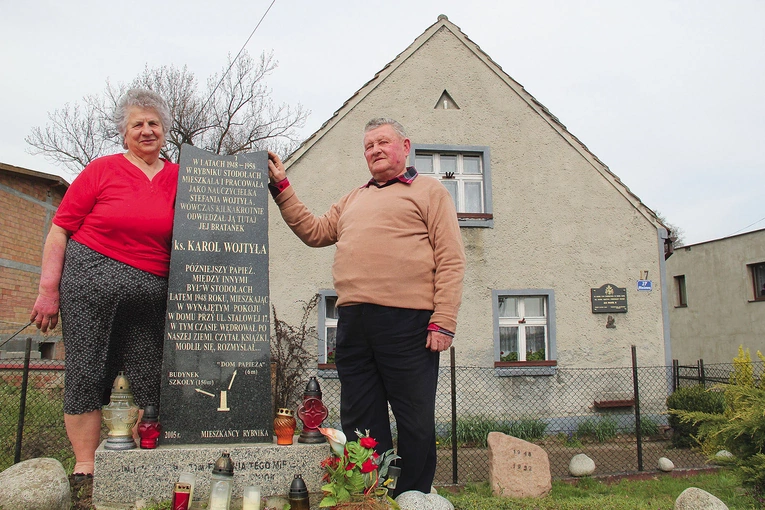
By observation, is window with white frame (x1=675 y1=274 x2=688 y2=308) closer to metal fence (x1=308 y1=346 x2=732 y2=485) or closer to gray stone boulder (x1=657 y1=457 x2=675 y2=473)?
metal fence (x1=308 y1=346 x2=732 y2=485)

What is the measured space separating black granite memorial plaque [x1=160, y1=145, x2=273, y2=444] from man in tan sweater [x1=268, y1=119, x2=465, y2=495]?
0.45 metres

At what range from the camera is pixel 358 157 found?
9.75m

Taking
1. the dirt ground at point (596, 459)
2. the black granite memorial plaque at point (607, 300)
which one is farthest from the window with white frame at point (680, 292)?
the dirt ground at point (596, 459)

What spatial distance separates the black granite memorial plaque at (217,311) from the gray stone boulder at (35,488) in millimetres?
475

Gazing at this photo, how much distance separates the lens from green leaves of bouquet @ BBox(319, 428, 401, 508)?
8.70 ft

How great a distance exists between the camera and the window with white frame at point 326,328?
9242mm

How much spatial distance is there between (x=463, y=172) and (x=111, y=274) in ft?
25.5

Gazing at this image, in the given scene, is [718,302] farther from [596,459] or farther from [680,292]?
[596,459]

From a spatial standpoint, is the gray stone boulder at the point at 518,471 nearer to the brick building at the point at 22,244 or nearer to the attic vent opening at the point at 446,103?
the attic vent opening at the point at 446,103

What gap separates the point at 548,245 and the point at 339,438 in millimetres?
7820

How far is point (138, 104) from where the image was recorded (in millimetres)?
3184

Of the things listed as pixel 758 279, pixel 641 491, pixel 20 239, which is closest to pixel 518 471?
pixel 641 491

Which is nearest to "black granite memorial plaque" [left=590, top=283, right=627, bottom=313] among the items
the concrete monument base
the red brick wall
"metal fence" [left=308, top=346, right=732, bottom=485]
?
"metal fence" [left=308, top=346, right=732, bottom=485]

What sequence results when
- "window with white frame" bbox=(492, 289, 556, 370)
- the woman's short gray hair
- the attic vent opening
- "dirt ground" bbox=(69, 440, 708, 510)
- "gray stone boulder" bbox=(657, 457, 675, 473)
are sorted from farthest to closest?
the attic vent opening
"window with white frame" bbox=(492, 289, 556, 370)
"gray stone boulder" bbox=(657, 457, 675, 473)
"dirt ground" bbox=(69, 440, 708, 510)
the woman's short gray hair
